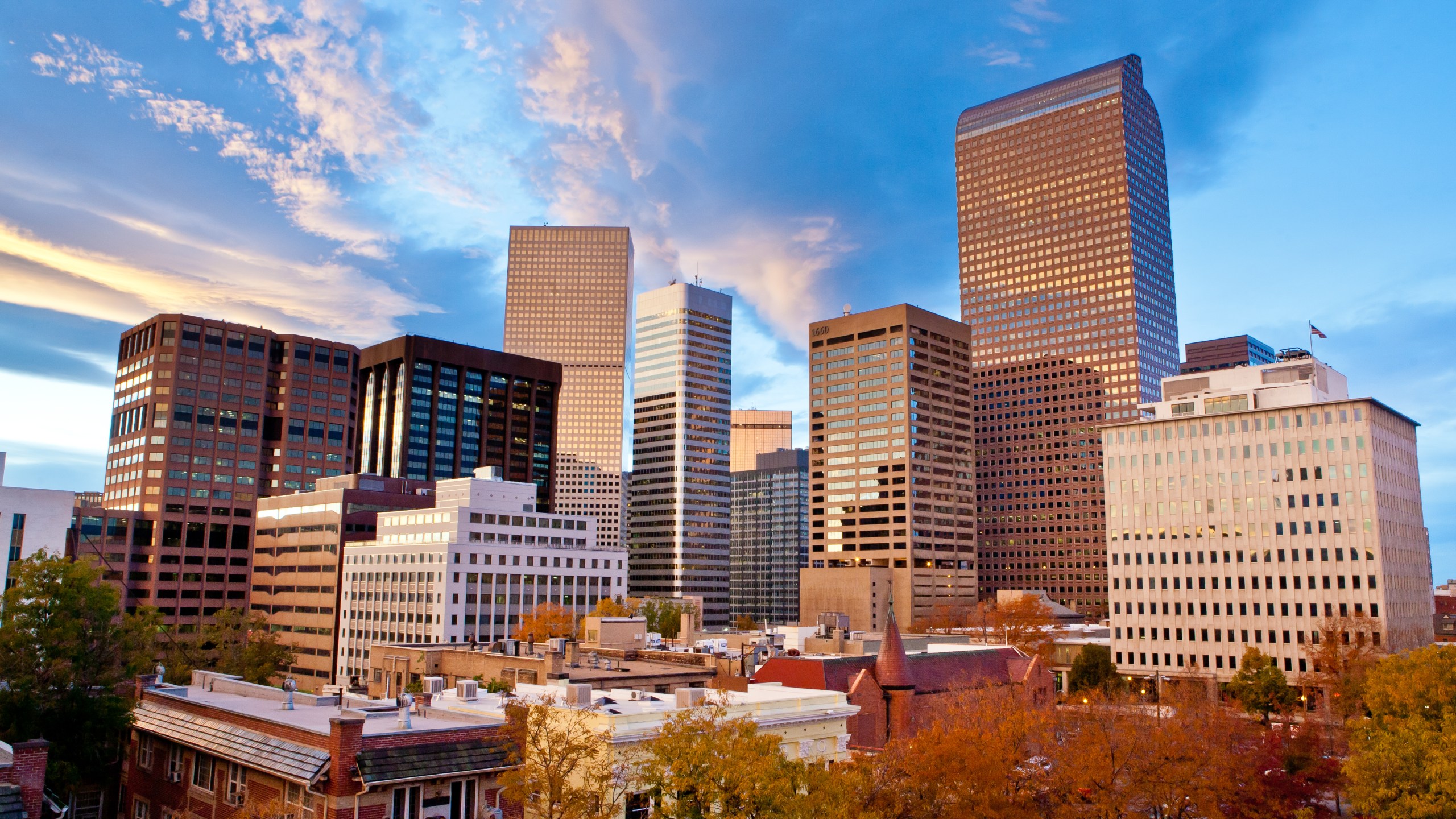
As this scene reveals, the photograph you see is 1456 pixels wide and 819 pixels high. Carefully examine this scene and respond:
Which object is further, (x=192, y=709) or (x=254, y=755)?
(x=192, y=709)

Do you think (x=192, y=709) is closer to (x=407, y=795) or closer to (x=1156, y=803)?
(x=407, y=795)

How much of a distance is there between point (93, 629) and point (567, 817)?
37271 mm

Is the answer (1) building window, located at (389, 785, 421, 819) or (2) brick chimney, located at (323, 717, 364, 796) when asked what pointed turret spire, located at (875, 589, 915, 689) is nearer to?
(1) building window, located at (389, 785, 421, 819)

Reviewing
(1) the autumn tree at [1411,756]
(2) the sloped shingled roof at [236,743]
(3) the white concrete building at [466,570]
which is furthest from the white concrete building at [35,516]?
(1) the autumn tree at [1411,756]

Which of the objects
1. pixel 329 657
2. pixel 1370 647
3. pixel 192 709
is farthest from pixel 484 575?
pixel 1370 647

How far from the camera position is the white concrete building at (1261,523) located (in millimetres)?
146375

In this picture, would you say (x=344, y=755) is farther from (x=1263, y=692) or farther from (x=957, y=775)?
(x=1263, y=692)

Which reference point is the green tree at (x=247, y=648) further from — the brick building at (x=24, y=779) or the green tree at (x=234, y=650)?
the brick building at (x=24, y=779)

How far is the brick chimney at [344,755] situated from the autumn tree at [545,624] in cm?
10490

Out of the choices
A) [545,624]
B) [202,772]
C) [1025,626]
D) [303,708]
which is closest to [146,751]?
[202,772]

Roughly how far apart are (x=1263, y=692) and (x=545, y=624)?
96711mm

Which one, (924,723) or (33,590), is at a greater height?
(33,590)

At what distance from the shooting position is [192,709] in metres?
47.8

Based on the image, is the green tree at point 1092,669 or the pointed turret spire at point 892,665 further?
the green tree at point 1092,669
